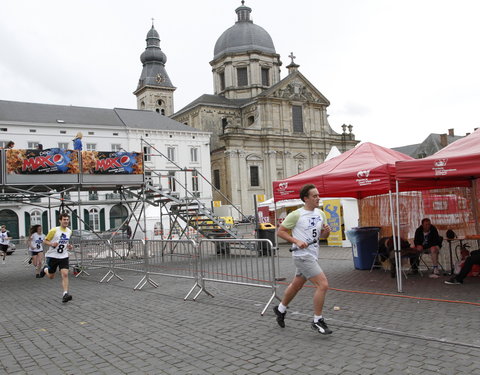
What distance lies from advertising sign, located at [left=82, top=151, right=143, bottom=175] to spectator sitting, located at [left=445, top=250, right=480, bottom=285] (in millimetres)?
10482

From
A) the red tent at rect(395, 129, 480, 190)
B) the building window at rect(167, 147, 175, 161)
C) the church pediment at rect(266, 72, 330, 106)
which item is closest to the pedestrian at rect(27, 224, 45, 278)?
the red tent at rect(395, 129, 480, 190)

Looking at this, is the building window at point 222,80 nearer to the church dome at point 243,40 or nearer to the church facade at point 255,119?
the church facade at point 255,119

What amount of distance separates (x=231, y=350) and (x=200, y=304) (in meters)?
3.08

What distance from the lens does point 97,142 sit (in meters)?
47.8

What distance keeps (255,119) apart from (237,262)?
5716cm

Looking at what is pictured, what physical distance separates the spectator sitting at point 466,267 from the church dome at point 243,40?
217 ft

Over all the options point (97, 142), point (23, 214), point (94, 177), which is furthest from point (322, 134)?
point (94, 177)

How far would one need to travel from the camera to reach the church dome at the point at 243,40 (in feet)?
236

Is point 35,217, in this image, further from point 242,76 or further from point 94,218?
point 242,76

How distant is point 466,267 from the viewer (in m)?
9.27

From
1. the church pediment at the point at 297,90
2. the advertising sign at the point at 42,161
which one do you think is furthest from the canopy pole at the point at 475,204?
the church pediment at the point at 297,90

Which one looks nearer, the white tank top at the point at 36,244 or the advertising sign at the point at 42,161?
the advertising sign at the point at 42,161

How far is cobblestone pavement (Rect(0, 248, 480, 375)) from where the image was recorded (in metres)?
4.95

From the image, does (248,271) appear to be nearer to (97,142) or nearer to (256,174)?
(97,142)
